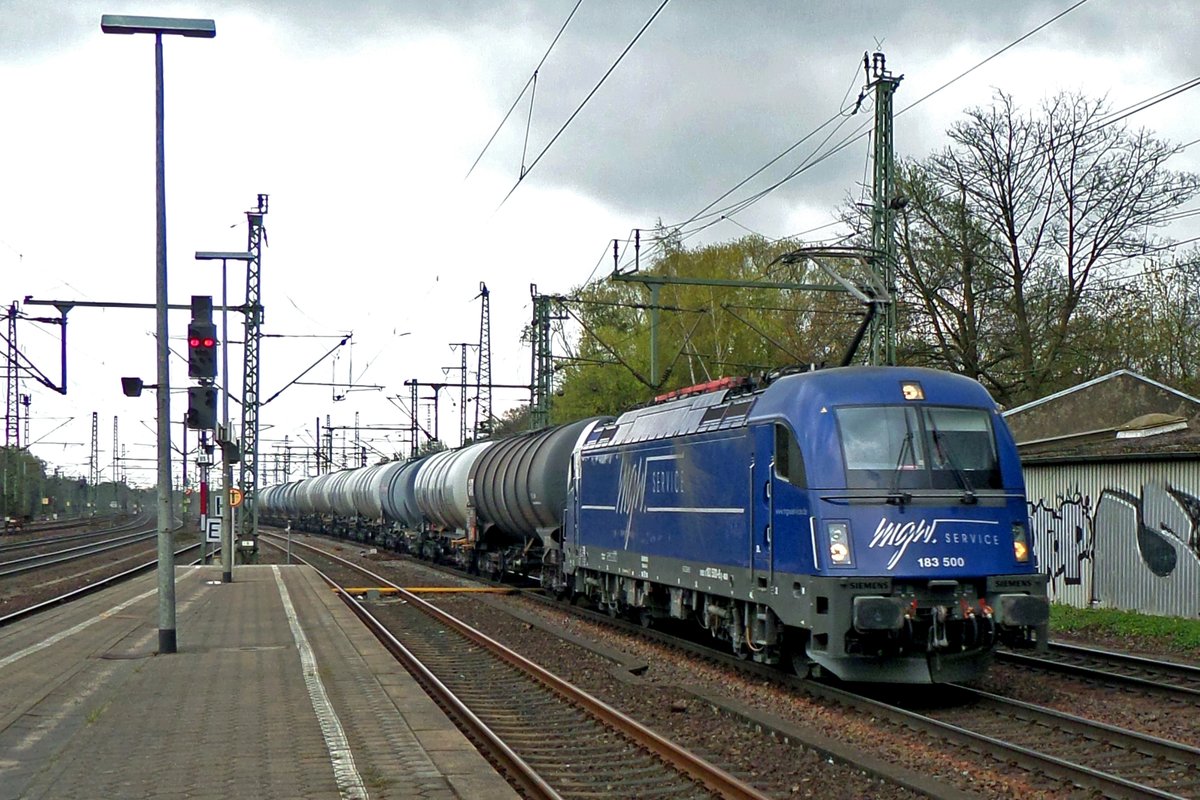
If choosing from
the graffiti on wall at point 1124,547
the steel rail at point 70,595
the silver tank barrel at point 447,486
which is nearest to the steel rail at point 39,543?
the steel rail at point 70,595

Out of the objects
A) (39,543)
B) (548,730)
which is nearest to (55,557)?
(39,543)

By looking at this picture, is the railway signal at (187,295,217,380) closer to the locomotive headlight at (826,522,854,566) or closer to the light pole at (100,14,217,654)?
the light pole at (100,14,217,654)

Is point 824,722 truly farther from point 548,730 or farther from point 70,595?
point 70,595

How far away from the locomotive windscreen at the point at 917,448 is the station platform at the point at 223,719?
4491mm

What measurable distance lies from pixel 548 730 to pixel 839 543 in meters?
3.13

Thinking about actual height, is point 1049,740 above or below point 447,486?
below

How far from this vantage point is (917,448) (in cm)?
1222

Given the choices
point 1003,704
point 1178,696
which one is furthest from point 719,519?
point 1178,696

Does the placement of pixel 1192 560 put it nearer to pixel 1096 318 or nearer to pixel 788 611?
pixel 788 611

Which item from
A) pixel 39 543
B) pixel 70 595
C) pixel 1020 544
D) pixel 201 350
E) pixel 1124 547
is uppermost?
pixel 201 350

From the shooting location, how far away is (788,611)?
12516 millimetres

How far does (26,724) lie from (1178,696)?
10370 mm

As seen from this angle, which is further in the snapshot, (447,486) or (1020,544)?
(447,486)

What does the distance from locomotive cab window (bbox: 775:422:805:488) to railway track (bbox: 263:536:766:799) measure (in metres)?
2.84
